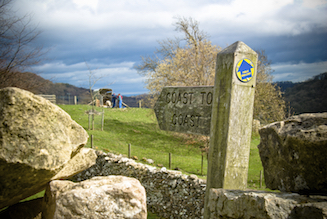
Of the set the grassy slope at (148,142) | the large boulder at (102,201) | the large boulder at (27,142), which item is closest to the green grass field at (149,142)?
the grassy slope at (148,142)

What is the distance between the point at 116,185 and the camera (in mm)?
4082

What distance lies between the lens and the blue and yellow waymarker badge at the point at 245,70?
3.32 metres

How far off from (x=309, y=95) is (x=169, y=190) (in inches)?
711

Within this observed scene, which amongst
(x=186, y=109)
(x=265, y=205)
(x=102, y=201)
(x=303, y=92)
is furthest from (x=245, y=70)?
(x=303, y=92)

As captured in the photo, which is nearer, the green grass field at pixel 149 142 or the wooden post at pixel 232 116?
the wooden post at pixel 232 116

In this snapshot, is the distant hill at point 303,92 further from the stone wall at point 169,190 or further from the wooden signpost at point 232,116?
the wooden signpost at point 232,116

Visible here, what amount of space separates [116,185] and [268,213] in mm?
2520

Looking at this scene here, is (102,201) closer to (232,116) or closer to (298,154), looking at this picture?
(232,116)

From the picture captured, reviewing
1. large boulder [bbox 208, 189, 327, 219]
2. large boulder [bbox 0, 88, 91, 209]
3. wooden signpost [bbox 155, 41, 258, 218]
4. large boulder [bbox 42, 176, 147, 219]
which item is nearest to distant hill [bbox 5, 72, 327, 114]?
large boulder [bbox 0, 88, 91, 209]

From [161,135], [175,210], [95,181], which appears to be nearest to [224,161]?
[95,181]

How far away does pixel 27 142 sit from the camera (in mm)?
3938

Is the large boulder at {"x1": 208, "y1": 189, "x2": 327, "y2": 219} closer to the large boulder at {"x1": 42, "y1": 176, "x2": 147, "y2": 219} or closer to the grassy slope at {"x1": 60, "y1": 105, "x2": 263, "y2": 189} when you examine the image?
the large boulder at {"x1": 42, "y1": 176, "x2": 147, "y2": 219}

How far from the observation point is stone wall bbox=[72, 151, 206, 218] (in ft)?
24.3

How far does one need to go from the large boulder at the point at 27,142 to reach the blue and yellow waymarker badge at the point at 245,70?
10.5ft
